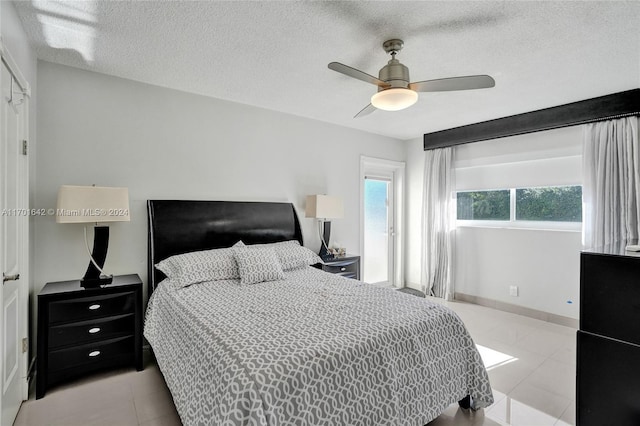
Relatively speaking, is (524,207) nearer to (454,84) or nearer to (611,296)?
(611,296)

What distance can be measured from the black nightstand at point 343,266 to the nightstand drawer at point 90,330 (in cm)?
192

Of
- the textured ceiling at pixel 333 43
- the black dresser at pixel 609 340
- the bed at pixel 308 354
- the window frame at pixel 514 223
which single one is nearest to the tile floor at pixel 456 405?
the bed at pixel 308 354

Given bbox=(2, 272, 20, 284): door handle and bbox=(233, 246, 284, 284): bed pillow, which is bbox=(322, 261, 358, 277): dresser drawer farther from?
bbox=(2, 272, 20, 284): door handle

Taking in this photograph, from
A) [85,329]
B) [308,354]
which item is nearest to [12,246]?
[85,329]

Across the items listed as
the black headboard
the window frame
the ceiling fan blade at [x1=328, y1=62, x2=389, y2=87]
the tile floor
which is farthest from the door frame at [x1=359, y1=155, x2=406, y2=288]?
the ceiling fan blade at [x1=328, y1=62, x2=389, y2=87]

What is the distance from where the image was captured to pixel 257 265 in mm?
2801

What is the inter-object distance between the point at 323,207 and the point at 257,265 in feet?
4.16

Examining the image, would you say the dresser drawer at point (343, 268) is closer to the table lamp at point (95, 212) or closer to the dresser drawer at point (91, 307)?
the dresser drawer at point (91, 307)

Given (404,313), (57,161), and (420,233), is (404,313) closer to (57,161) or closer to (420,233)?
(57,161)

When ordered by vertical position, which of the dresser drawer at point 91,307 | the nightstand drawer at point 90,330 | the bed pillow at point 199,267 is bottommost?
the nightstand drawer at point 90,330

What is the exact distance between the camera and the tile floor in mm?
2033

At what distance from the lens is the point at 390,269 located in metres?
5.29

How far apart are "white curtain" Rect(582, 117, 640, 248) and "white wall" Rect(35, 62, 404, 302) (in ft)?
9.67

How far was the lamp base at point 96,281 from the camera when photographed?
2494 millimetres
